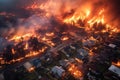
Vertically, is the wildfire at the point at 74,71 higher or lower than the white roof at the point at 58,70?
lower

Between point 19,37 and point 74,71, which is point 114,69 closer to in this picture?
point 74,71

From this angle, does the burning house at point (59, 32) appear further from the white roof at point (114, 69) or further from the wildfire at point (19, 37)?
the white roof at point (114, 69)

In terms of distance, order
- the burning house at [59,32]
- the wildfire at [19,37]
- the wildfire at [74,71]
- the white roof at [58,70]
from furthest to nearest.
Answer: the wildfire at [19,37] → the burning house at [59,32] → the wildfire at [74,71] → the white roof at [58,70]

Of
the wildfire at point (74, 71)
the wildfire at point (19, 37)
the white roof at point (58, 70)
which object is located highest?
the wildfire at point (19, 37)

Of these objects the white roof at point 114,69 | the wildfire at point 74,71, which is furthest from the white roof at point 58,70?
the white roof at point 114,69

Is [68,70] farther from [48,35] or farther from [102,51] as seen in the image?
[48,35]

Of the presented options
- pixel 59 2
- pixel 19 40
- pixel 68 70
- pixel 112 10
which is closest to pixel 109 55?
A: pixel 68 70

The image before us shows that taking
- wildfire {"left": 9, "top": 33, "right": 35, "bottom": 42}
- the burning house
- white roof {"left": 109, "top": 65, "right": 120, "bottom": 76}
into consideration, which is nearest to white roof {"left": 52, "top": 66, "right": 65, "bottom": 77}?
the burning house

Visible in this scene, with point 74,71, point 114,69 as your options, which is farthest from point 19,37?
point 114,69

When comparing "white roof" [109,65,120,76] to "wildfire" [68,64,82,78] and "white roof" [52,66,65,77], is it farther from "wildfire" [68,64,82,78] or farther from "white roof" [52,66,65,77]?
"white roof" [52,66,65,77]
